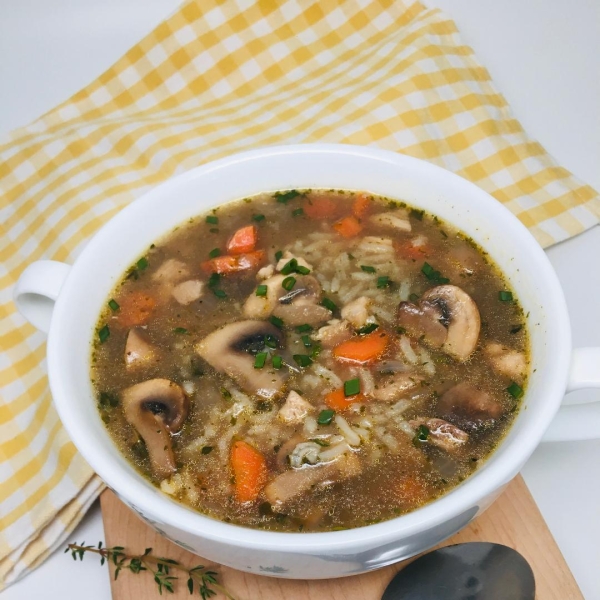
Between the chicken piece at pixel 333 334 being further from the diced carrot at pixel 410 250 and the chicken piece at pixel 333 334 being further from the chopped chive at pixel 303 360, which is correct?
the diced carrot at pixel 410 250

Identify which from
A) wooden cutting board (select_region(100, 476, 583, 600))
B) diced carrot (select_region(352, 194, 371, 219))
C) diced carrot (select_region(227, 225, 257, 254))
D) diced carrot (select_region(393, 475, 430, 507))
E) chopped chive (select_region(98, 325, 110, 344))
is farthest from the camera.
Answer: diced carrot (select_region(352, 194, 371, 219))

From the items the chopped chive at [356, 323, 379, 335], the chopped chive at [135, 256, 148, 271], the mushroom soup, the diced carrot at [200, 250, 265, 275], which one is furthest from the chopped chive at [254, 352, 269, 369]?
the chopped chive at [135, 256, 148, 271]

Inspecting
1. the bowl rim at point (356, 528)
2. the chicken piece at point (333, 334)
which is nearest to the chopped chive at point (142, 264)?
the bowl rim at point (356, 528)

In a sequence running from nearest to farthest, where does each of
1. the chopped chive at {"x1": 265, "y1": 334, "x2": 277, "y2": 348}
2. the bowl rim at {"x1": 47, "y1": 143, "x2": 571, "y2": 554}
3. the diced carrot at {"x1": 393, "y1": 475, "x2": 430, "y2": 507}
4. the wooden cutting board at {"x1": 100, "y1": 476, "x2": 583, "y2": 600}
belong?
the bowl rim at {"x1": 47, "y1": 143, "x2": 571, "y2": 554}, the diced carrot at {"x1": 393, "y1": 475, "x2": 430, "y2": 507}, the wooden cutting board at {"x1": 100, "y1": 476, "x2": 583, "y2": 600}, the chopped chive at {"x1": 265, "y1": 334, "x2": 277, "y2": 348}

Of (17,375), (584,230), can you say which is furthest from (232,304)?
(584,230)

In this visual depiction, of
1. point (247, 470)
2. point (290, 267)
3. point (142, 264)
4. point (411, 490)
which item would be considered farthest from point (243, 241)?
point (411, 490)

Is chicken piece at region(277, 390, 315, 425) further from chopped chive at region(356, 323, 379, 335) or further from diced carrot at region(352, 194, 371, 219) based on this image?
diced carrot at region(352, 194, 371, 219)

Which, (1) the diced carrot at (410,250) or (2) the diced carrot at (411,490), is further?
(1) the diced carrot at (410,250)

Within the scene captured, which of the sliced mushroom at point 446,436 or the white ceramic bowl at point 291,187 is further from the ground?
the white ceramic bowl at point 291,187
